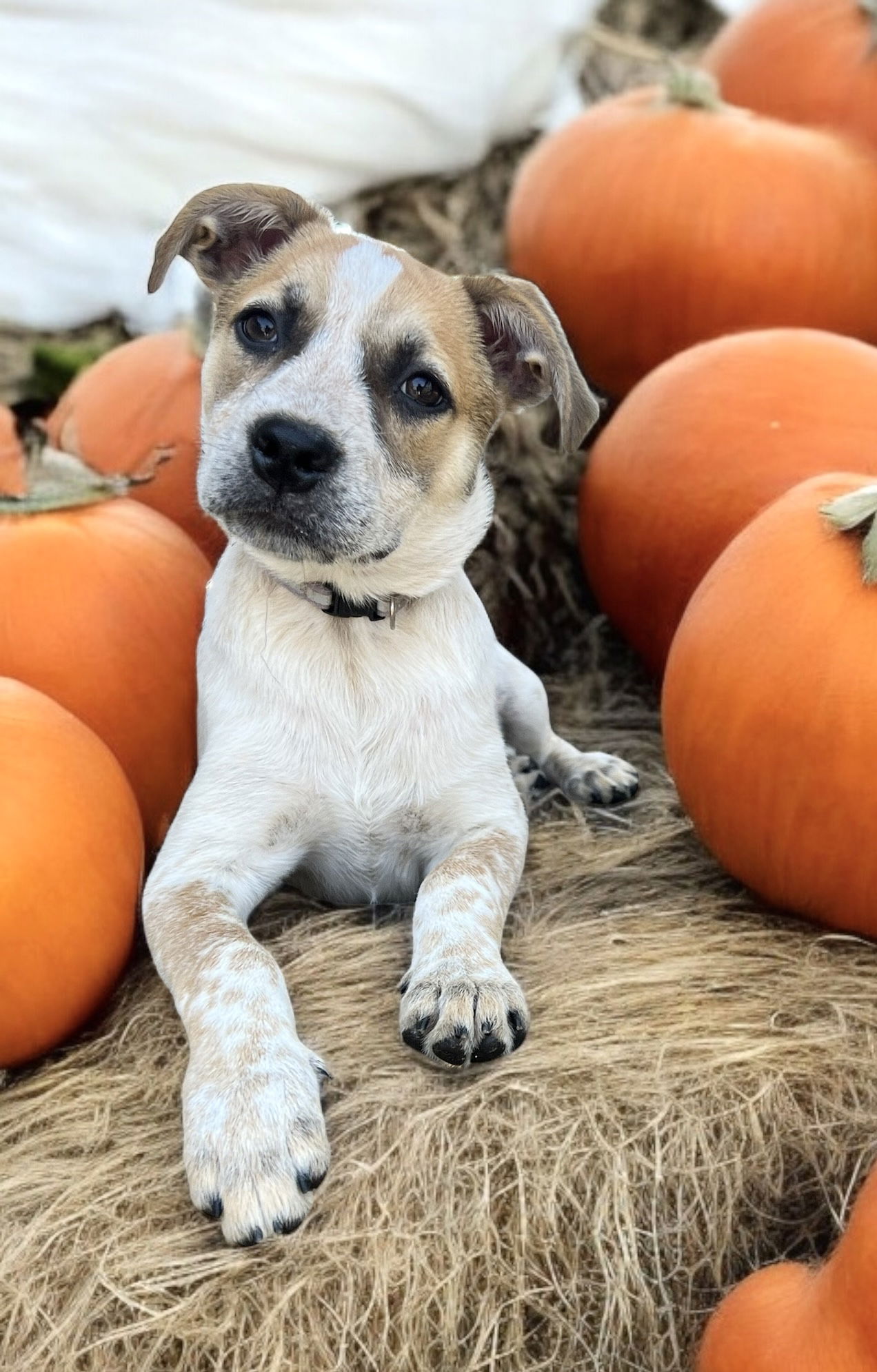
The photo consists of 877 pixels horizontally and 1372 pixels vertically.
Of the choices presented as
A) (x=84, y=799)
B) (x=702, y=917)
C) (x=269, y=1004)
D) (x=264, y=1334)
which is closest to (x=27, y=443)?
(x=84, y=799)

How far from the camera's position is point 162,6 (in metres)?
5.44

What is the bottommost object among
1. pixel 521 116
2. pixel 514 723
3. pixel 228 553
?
pixel 514 723

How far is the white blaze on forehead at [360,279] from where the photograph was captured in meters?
3.28

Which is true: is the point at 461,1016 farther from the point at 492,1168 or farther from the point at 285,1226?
the point at 285,1226

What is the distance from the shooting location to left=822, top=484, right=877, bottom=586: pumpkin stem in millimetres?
3016

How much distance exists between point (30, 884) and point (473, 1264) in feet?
3.74

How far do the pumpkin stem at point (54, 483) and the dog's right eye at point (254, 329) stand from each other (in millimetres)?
745

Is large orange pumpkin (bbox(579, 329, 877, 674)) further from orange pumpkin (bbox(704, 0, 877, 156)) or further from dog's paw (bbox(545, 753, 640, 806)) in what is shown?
orange pumpkin (bbox(704, 0, 877, 156))

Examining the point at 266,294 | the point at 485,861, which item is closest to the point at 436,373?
the point at 266,294

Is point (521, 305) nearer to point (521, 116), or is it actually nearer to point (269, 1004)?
point (269, 1004)

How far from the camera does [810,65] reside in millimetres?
5227

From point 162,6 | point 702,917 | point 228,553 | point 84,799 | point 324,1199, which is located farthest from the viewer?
point 162,6

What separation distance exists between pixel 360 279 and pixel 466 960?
1527 millimetres

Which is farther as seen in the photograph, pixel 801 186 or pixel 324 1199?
pixel 801 186
